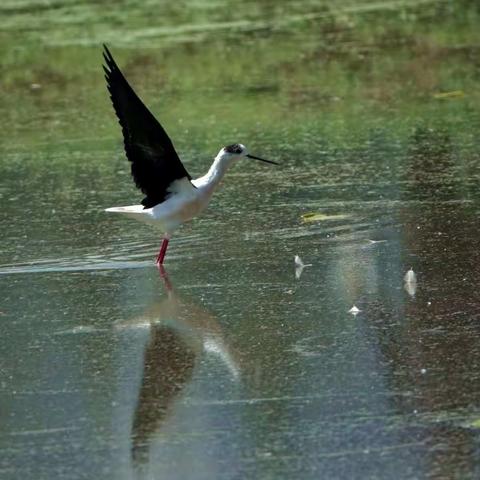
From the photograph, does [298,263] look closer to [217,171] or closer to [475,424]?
[217,171]

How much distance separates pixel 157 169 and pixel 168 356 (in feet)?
6.27

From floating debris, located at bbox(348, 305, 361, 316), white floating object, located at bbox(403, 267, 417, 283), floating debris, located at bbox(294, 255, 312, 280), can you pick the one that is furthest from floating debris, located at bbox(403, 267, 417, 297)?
floating debris, located at bbox(294, 255, 312, 280)

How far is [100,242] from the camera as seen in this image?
8.31 m

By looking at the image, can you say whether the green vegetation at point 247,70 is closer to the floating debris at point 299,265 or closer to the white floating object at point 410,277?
the floating debris at point 299,265

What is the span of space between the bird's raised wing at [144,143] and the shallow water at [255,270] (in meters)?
0.40

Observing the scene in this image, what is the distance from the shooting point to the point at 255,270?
7.45 m

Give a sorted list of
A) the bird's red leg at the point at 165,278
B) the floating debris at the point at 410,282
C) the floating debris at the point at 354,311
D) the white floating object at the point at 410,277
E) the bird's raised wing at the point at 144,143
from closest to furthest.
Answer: the floating debris at the point at 354,311 → the floating debris at the point at 410,282 → the white floating object at the point at 410,277 → the bird's red leg at the point at 165,278 → the bird's raised wing at the point at 144,143

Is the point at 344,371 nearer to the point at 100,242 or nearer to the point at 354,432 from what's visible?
the point at 354,432

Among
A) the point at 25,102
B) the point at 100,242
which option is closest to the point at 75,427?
the point at 100,242

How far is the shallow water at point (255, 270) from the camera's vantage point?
16.8ft

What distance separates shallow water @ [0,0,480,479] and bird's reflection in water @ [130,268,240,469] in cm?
1

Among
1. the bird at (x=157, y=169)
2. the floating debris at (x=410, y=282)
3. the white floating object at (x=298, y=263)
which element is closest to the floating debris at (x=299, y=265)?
the white floating object at (x=298, y=263)

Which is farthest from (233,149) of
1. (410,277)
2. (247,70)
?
(247,70)

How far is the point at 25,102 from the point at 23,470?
8.15 meters
